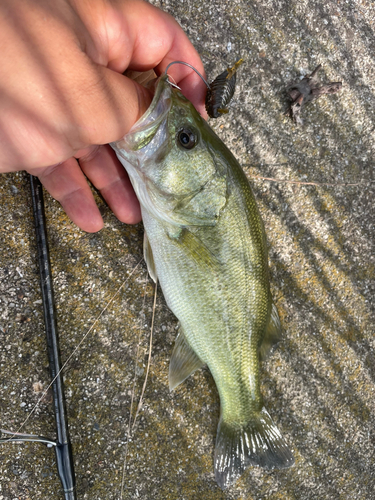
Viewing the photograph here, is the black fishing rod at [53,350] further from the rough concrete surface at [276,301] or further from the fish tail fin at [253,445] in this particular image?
the fish tail fin at [253,445]

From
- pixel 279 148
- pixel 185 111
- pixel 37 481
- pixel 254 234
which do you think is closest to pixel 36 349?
pixel 37 481

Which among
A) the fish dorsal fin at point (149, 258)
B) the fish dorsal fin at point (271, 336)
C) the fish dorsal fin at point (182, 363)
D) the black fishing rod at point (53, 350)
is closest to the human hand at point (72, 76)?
the black fishing rod at point (53, 350)

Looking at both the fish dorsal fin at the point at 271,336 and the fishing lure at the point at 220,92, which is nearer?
the fishing lure at the point at 220,92

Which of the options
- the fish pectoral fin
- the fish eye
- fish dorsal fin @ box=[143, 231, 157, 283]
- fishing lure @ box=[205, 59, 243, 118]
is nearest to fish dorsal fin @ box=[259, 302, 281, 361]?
the fish pectoral fin

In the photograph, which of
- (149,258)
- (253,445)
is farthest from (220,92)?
(253,445)

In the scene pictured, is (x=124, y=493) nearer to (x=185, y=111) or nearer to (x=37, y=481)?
(x=37, y=481)
